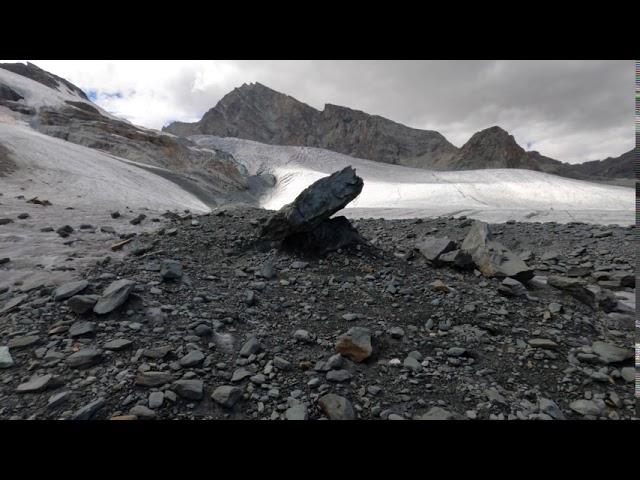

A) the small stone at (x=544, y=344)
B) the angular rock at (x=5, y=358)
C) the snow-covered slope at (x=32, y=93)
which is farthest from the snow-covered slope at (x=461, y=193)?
the snow-covered slope at (x=32, y=93)

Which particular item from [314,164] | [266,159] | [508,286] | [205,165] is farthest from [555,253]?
[266,159]

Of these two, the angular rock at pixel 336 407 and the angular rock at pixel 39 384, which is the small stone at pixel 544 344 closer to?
the angular rock at pixel 336 407

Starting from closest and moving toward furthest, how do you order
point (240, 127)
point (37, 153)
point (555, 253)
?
point (555, 253) → point (37, 153) → point (240, 127)

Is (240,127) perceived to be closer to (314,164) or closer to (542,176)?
(314,164)

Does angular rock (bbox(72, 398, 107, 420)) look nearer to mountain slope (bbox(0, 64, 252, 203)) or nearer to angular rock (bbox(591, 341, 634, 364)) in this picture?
angular rock (bbox(591, 341, 634, 364))

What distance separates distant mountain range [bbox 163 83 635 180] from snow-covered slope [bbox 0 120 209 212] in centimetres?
9691

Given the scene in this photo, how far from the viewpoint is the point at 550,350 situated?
315 centimetres

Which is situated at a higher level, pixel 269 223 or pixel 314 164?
pixel 314 164

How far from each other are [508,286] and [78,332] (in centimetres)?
496

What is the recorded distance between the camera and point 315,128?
121 meters

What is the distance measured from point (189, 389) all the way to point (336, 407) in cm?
107

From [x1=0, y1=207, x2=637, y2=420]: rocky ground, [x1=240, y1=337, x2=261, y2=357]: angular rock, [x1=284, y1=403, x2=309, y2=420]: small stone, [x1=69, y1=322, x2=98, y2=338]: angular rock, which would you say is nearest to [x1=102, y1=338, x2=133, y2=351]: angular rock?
[x1=0, y1=207, x2=637, y2=420]: rocky ground
